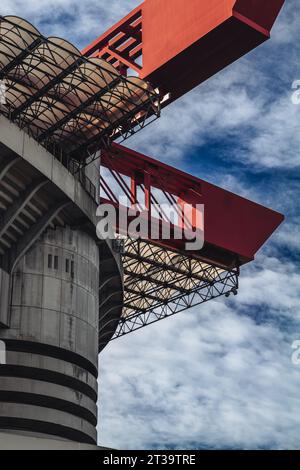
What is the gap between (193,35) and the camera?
65.6 m

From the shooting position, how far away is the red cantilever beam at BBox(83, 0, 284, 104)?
64250 mm

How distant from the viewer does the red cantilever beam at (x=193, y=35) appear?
64250 millimetres

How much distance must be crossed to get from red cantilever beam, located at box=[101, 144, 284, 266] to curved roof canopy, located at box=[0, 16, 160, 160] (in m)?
9.21

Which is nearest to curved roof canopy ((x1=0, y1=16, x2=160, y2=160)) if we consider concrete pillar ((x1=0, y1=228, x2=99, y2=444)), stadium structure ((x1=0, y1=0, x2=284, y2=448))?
stadium structure ((x1=0, y1=0, x2=284, y2=448))

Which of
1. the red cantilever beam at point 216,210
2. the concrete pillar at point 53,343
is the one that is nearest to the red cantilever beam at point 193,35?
the red cantilever beam at point 216,210

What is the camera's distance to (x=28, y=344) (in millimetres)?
70188

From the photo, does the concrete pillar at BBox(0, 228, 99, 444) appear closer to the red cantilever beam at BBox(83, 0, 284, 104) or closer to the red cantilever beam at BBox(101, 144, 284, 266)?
the red cantilever beam at BBox(101, 144, 284, 266)

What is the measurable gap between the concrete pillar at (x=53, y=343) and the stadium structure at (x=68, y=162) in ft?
0.28

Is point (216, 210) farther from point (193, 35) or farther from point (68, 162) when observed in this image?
point (193, 35)

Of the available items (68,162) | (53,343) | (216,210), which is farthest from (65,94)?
(216,210)

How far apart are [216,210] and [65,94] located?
22.7 metres
